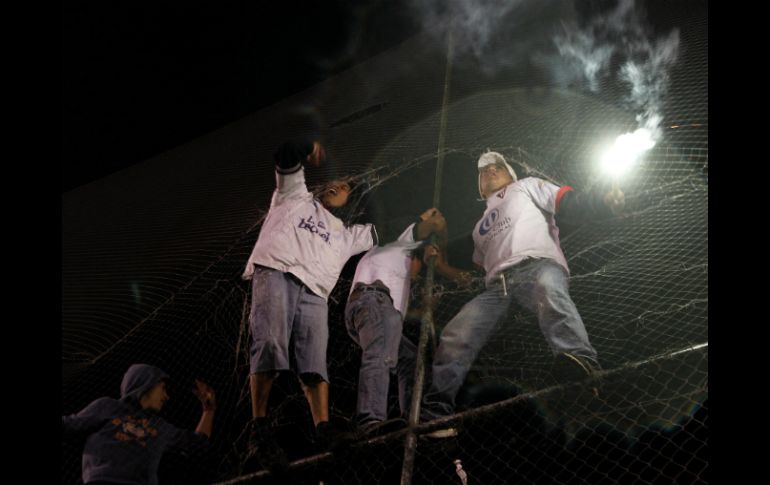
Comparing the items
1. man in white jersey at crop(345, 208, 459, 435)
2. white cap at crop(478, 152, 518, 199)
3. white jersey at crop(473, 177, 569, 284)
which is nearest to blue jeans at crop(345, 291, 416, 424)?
man in white jersey at crop(345, 208, 459, 435)

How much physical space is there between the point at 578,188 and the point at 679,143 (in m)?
0.79

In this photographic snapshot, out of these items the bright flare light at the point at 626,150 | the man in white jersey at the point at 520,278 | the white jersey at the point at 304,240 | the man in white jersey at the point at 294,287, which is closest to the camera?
the man in white jersey at the point at 520,278

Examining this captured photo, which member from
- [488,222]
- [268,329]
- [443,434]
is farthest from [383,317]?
[488,222]

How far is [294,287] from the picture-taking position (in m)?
3.55

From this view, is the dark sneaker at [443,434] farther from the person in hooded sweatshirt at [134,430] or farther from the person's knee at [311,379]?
the person in hooded sweatshirt at [134,430]

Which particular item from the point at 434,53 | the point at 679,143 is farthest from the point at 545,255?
the point at 434,53

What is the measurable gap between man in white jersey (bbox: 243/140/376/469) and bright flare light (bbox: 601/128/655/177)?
1.54 meters

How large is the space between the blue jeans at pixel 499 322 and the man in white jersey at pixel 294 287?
608 millimetres

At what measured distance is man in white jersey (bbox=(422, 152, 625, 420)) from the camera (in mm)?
3182

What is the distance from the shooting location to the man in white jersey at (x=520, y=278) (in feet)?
10.4

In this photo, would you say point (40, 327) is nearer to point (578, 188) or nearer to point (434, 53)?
point (578, 188)

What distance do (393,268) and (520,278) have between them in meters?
0.81

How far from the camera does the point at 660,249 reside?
12.1ft

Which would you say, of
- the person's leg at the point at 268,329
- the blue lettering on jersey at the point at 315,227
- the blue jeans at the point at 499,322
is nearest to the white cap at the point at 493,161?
the blue jeans at the point at 499,322
